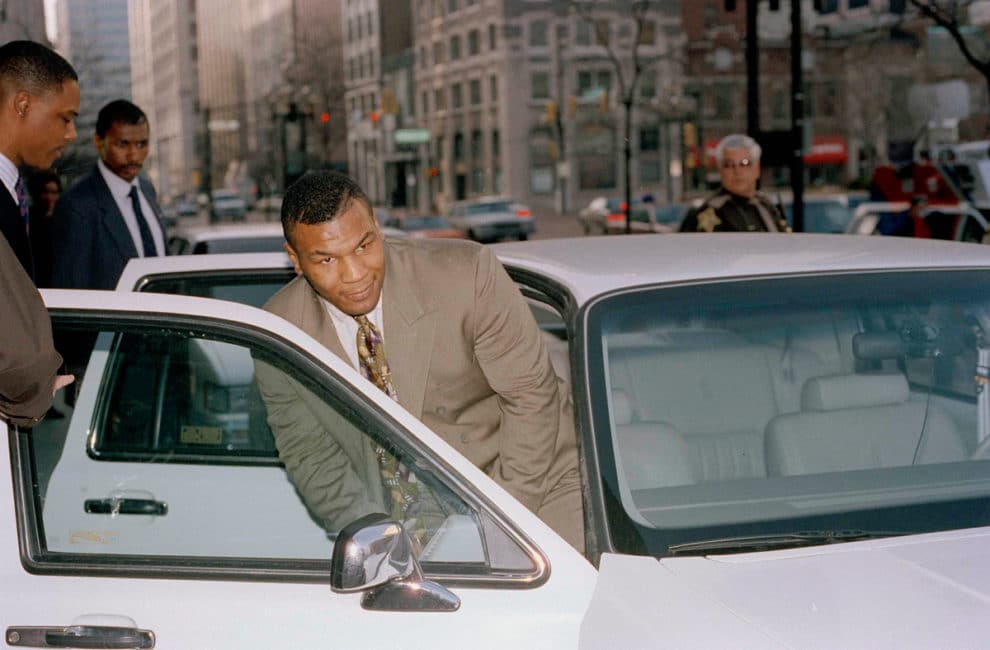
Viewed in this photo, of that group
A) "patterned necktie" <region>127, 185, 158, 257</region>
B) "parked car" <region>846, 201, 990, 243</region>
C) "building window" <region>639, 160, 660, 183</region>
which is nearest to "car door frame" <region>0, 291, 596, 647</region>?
"patterned necktie" <region>127, 185, 158, 257</region>

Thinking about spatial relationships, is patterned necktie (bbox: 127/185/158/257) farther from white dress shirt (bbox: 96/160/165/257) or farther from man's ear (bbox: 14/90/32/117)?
man's ear (bbox: 14/90/32/117)

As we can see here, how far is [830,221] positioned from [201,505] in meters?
19.9

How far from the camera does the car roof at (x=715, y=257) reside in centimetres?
302

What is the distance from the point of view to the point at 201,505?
3334 mm

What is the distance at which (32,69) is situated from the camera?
346cm

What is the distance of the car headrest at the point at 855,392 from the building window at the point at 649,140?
2614 inches

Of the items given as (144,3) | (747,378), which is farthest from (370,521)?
(144,3)

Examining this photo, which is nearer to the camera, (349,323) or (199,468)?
(349,323)

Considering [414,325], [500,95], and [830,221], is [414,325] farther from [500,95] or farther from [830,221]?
[500,95]

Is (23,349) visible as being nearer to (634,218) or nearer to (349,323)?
(349,323)

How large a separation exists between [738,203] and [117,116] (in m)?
3.04

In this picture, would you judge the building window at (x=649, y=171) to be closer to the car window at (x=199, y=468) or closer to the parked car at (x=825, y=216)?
the parked car at (x=825, y=216)

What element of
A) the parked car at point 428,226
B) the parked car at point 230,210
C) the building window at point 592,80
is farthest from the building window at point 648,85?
the parked car at point 428,226

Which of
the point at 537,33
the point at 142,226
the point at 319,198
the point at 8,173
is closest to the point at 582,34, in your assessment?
the point at 537,33
